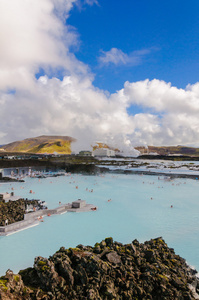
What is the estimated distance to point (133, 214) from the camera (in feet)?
59.3

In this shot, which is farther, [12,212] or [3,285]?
[12,212]

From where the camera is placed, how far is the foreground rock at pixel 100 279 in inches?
221

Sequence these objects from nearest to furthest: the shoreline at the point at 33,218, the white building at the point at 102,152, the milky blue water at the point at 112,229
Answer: the milky blue water at the point at 112,229 < the shoreline at the point at 33,218 < the white building at the point at 102,152

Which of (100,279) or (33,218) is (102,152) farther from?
(100,279)

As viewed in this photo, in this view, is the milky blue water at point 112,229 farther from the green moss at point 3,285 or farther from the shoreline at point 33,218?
the green moss at point 3,285

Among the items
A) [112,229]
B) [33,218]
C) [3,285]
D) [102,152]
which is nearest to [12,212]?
Answer: [33,218]

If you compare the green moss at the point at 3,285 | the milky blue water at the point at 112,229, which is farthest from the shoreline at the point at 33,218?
the green moss at the point at 3,285

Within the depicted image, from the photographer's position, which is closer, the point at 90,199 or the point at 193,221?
the point at 193,221

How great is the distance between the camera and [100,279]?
6121 mm

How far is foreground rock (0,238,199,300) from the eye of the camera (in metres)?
5.61

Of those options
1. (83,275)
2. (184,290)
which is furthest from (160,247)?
(83,275)

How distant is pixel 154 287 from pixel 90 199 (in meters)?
17.3

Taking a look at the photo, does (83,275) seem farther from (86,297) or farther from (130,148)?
(130,148)

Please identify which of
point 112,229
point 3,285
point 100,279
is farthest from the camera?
point 112,229
